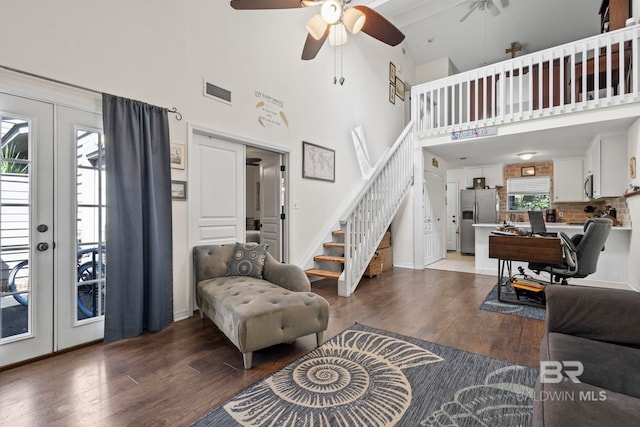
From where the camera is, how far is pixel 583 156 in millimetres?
6395

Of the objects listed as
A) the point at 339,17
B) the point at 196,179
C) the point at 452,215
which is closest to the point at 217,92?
the point at 196,179

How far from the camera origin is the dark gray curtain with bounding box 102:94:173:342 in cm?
250

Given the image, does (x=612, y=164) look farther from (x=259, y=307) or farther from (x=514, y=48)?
(x=259, y=307)

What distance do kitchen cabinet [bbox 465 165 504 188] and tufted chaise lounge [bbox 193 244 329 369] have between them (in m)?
6.99

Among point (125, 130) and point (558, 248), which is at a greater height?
point (125, 130)

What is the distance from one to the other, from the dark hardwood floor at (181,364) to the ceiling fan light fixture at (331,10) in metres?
2.86

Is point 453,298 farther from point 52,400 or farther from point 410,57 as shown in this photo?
point 410,57

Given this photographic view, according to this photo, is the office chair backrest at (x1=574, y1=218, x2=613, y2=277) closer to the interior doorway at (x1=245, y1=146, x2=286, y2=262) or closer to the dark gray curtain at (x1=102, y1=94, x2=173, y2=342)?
the interior doorway at (x1=245, y1=146, x2=286, y2=262)

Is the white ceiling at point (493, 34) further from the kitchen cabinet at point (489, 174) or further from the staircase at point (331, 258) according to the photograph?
the staircase at point (331, 258)

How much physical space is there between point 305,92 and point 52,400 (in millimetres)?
4393

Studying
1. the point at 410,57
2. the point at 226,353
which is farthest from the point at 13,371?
the point at 410,57

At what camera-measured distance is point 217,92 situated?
3434 millimetres

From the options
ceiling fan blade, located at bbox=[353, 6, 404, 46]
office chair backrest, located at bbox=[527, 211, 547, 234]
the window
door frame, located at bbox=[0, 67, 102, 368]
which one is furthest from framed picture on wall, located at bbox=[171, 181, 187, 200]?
the window
